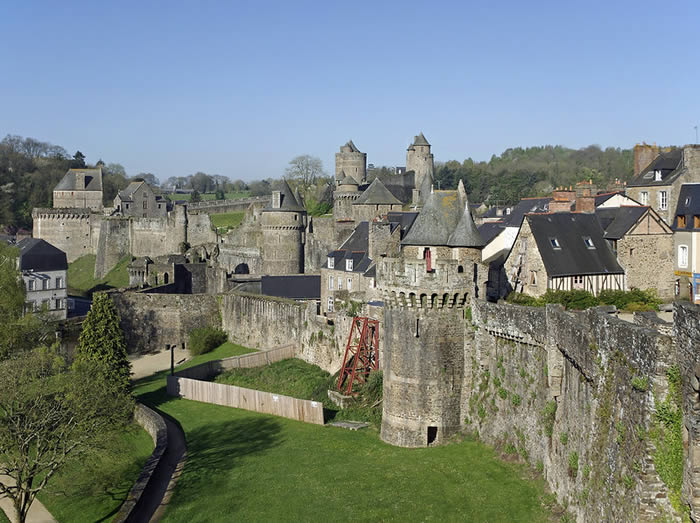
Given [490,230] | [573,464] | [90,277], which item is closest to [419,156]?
[90,277]

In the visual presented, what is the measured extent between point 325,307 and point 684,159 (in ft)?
56.5

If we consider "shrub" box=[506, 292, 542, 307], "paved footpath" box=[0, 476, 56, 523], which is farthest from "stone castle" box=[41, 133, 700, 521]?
"paved footpath" box=[0, 476, 56, 523]

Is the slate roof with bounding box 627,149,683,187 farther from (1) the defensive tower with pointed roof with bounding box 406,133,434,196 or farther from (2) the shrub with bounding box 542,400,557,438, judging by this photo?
(1) the defensive tower with pointed roof with bounding box 406,133,434,196

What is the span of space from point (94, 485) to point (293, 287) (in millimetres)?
20268

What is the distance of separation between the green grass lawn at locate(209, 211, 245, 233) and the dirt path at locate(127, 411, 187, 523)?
45680mm

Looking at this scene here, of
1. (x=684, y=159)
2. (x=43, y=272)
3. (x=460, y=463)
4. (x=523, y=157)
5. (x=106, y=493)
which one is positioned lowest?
(x=106, y=493)

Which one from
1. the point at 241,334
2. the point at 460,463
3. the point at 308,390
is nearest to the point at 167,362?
the point at 241,334

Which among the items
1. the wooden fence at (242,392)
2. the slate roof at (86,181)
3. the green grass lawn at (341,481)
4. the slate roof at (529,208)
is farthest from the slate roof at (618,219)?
the slate roof at (86,181)

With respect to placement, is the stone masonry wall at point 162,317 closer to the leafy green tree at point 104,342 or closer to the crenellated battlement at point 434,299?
the leafy green tree at point 104,342

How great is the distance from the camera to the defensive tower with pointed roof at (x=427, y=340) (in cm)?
2072

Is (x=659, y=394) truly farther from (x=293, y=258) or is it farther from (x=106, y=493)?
(x=293, y=258)

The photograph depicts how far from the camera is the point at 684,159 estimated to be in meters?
33.9

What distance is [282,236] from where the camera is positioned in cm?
5016

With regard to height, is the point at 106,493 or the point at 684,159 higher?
the point at 684,159
